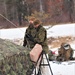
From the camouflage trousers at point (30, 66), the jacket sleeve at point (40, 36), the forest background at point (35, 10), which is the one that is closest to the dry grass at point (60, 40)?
the jacket sleeve at point (40, 36)

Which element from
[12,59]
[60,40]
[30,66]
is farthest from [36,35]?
[60,40]

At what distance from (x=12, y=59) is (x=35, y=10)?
2623 cm

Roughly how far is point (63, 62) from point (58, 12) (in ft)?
69.5

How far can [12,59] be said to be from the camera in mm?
5293

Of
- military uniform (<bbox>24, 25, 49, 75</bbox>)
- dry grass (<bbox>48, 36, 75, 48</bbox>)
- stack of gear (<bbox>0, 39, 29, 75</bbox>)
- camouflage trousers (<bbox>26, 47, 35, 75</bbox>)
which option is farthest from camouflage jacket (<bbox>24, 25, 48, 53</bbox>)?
dry grass (<bbox>48, 36, 75, 48</bbox>)

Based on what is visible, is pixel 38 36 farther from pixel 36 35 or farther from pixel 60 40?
pixel 60 40

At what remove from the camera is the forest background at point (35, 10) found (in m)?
29.5

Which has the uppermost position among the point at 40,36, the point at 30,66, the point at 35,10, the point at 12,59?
the point at 35,10

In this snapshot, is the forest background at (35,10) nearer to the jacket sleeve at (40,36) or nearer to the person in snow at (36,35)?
the person in snow at (36,35)

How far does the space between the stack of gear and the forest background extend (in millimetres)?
22599

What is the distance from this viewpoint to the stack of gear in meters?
5.09

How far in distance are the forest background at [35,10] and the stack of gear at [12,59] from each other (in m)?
22.6

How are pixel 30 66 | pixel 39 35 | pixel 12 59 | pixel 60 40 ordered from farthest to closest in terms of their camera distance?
1. pixel 60 40
2. pixel 39 35
3. pixel 30 66
4. pixel 12 59

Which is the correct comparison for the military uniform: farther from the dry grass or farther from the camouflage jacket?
the dry grass
